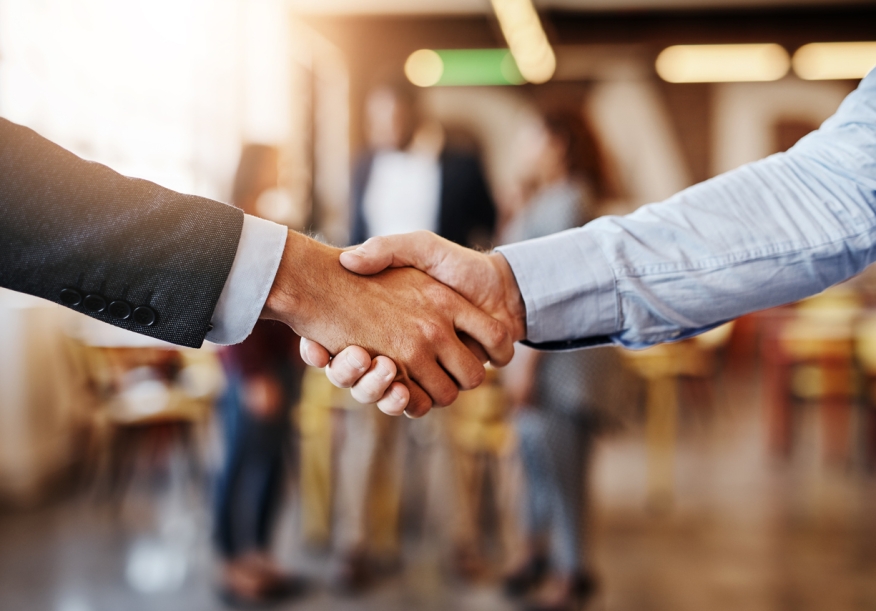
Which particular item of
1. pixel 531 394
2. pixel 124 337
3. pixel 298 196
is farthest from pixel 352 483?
pixel 298 196

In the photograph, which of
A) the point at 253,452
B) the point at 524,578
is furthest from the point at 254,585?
the point at 524,578

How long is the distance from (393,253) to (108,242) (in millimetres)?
467

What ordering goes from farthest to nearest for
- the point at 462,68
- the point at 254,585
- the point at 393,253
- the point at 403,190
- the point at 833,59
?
the point at 462,68 < the point at 833,59 < the point at 403,190 < the point at 254,585 < the point at 393,253

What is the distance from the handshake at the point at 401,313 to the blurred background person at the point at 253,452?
4.41 feet

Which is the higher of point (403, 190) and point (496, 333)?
point (403, 190)

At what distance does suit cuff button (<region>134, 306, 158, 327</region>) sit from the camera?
107cm

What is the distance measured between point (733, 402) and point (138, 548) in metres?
4.68

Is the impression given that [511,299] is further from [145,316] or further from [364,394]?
[145,316]

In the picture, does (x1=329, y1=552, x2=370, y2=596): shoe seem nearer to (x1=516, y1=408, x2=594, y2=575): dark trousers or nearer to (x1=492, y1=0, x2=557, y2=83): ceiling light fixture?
(x1=516, y1=408, x2=594, y2=575): dark trousers

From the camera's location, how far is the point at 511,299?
1.30m

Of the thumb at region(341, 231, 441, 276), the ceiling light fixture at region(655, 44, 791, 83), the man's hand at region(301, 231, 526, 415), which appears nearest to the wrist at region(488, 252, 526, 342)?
the man's hand at region(301, 231, 526, 415)

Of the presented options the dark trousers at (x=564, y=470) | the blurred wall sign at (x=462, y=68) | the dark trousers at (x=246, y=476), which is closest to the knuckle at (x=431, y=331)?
the dark trousers at (x=564, y=470)

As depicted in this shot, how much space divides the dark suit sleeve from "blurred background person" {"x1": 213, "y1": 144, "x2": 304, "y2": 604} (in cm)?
A: 143

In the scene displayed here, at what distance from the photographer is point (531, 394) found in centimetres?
244
